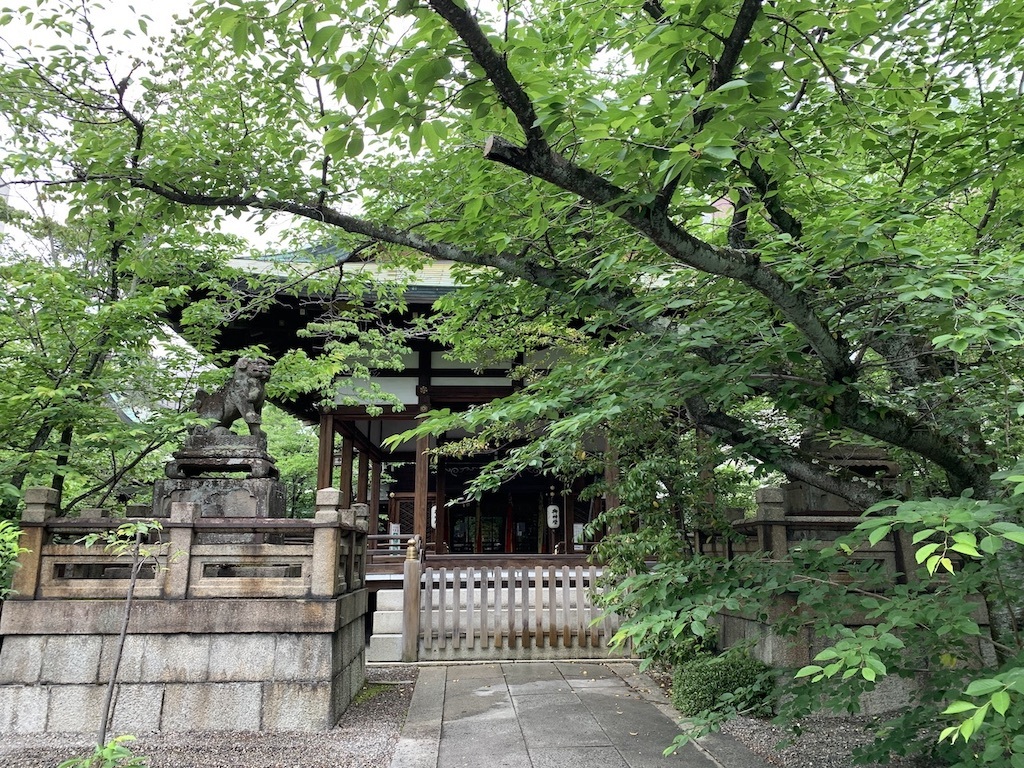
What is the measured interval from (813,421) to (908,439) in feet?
2.63

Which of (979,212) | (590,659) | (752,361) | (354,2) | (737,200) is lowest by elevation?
(590,659)

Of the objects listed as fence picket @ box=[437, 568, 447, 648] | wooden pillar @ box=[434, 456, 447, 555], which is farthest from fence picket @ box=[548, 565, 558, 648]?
wooden pillar @ box=[434, 456, 447, 555]

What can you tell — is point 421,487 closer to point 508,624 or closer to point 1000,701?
point 508,624

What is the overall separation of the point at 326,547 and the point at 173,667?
4.99ft

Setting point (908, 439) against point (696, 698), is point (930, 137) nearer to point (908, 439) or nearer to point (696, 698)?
point (908, 439)

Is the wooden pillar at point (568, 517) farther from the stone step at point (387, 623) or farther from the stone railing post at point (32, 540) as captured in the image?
the stone railing post at point (32, 540)

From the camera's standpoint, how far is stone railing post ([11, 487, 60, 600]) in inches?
219

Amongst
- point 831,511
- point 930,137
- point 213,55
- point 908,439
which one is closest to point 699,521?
point 831,511

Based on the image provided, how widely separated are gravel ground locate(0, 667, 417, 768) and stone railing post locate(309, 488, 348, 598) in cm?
113

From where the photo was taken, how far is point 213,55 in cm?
554

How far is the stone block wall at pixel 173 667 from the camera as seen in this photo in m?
5.42

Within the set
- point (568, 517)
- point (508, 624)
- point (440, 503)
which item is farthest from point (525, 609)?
point (568, 517)

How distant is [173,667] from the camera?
5480 mm

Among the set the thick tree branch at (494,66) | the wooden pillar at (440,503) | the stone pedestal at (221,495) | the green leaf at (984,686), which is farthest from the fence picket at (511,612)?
the green leaf at (984,686)
